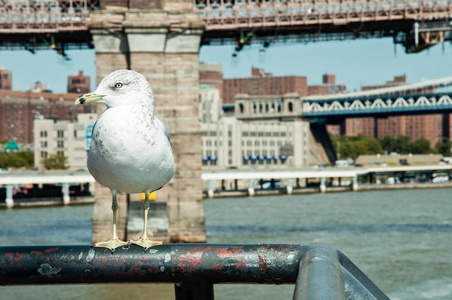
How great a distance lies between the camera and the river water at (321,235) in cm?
2914

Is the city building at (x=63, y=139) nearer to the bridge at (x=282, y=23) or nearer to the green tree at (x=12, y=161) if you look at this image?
the green tree at (x=12, y=161)

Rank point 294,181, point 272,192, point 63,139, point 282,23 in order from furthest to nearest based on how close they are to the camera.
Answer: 1. point 294,181
2. point 63,139
3. point 272,192
4. point 282,23

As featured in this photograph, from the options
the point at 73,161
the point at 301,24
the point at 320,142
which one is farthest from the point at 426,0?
the point at 320,142

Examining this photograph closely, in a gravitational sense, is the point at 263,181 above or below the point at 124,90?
below

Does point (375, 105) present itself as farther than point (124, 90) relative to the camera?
Yes

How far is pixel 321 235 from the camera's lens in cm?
4550

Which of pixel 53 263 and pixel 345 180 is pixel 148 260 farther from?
pixel 345 180

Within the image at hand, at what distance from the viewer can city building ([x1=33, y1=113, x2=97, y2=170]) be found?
114938 millimetres

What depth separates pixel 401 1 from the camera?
46875 millimetres

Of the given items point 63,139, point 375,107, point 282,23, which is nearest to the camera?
point 282,23

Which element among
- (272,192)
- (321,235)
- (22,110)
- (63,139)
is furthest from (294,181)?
(22,110)

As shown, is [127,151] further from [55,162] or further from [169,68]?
[55,162]

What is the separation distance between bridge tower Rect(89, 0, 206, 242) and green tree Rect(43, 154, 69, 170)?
73902 millimetres

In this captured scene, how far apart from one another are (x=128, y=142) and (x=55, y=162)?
349ft
